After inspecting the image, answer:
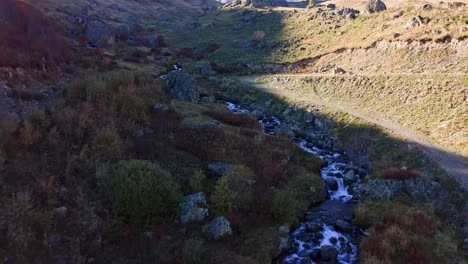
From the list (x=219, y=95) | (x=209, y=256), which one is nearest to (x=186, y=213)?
(x=209, y=256)

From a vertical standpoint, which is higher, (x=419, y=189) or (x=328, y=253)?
(x=419, y=189)

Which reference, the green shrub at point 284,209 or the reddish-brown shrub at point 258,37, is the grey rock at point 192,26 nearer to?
A: the reddish-brown shrub at point 258,37

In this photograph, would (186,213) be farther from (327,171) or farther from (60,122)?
(327,171)

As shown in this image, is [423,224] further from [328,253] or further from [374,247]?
[328,253]

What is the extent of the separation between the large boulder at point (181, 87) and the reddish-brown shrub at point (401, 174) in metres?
23.9

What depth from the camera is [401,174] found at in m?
25.3

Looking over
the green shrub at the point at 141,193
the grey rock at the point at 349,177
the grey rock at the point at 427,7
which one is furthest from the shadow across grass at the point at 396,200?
the grey rock at the point at 427,7

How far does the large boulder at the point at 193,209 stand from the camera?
19.1 metres

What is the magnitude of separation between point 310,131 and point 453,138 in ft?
43.6

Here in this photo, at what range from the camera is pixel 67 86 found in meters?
27.9

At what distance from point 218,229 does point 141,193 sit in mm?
4367

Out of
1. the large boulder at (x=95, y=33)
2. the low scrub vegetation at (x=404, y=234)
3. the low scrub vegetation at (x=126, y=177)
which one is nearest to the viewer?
the low scrub vegetation at (x=126, y=177)

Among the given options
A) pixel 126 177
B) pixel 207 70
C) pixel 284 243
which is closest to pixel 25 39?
pixel 126 177

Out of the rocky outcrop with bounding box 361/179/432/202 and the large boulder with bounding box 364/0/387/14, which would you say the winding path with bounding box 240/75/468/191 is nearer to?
the rocky outcrop with bounding box 361/179/432/202
